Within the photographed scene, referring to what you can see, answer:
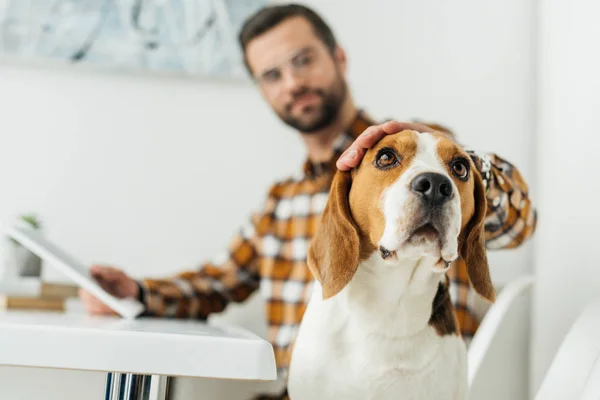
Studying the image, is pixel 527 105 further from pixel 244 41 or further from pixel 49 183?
pixel 49 183

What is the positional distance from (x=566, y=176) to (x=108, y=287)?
1.12 metres

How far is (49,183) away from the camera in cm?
178

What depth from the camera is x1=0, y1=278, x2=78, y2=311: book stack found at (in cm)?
139

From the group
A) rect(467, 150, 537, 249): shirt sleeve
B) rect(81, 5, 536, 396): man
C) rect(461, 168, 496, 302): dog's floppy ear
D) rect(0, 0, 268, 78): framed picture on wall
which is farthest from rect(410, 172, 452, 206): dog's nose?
rect(0, 0, 268, 78): framed picture on wall

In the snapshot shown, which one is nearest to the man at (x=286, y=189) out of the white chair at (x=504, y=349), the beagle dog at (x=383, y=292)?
the white chair at (x=504, y=349)

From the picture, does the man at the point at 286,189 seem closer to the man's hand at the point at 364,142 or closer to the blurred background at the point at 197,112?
the blurred background at the point at 197,112

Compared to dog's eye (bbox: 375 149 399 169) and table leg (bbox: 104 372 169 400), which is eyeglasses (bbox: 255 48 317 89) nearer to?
dog's eye (bbox: 375 149 399 169)

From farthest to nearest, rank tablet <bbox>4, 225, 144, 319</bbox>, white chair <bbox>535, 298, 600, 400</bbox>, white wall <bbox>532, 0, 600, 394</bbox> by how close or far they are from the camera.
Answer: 1. white wall <bbox>532, 0, 600, 394</bbox>
2. tablet <bbox>4, 225, 144, 319</bbox>
3. white chair <bbox>535, 298, 600, 400</bbox>

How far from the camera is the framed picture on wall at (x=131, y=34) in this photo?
1.74 m

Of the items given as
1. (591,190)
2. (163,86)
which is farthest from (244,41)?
(591,190)

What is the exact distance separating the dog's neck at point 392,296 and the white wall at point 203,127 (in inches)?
37.4

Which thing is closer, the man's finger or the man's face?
the man's finger

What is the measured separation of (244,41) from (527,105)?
88cm

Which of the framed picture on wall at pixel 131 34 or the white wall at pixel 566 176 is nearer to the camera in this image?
the white wall at pixel 566 176
